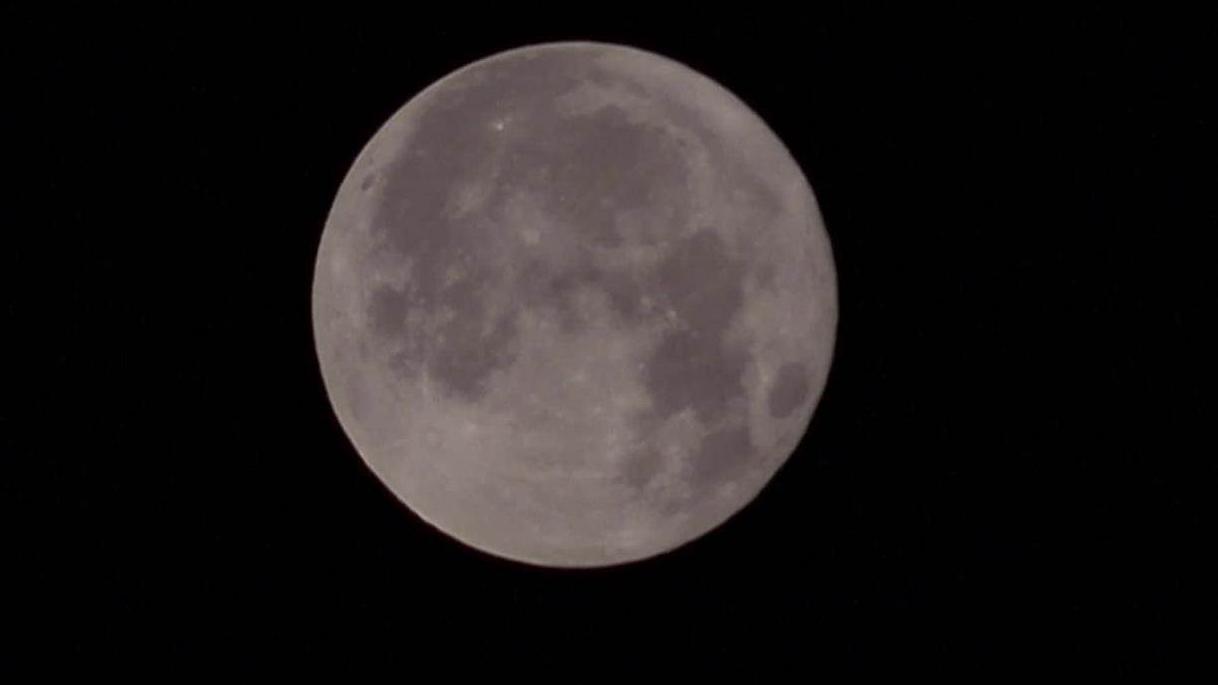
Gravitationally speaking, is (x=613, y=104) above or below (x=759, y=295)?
above

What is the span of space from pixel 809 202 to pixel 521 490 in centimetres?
230

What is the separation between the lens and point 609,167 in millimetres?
8648

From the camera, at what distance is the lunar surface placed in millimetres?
8570

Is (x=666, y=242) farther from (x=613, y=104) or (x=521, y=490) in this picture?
(x=521, y=490)

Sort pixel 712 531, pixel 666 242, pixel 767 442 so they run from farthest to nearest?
1. pixel 712 531
2. pixel 767 442
3. pixel 666 242

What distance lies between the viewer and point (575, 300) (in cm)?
852

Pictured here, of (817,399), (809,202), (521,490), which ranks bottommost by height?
(521,490)

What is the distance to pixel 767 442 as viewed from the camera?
9391 millimetres

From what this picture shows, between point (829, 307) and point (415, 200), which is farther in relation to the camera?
point (829, 307)

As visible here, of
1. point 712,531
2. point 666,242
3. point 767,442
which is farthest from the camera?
point 712,531

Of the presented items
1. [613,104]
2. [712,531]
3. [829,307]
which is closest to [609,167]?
[613,104]

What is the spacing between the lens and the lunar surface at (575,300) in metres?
8.57

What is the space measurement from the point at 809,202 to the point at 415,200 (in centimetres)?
224

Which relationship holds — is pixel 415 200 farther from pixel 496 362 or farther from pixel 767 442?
pixel 767 442
